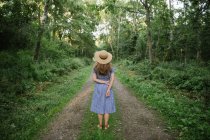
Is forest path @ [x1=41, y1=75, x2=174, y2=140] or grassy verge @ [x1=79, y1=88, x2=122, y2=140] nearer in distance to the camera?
grassy verge @ [x1=79, y1=88, x2=122, y2=140]

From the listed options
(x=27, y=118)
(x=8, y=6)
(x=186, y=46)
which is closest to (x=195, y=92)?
(x=27, y=118)

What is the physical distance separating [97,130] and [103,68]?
6.26 ft

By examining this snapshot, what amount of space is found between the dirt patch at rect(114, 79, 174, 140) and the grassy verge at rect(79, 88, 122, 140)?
0.23m

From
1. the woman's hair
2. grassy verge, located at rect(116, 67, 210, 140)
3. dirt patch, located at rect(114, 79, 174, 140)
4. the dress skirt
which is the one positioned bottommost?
dirt patch, located at rect(114, 79, 174, 140)

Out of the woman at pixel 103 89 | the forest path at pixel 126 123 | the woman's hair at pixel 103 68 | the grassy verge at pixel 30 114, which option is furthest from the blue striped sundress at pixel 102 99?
the grassy verge at pixel 30 114

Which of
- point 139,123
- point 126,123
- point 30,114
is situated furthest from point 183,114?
point 30,114

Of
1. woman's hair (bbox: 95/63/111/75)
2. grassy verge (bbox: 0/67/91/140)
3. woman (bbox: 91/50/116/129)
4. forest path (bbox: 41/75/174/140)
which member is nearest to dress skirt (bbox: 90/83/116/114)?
woman (bbox: 91/50/116/129)

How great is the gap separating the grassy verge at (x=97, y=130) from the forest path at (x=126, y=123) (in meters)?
0.16

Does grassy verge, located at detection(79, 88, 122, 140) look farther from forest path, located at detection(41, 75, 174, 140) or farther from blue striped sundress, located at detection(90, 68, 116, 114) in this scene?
blue striped sundress, located at detection(90, 68, 116, 114)

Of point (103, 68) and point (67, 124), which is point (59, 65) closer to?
point (67, 124)

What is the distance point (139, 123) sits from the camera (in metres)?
7.12

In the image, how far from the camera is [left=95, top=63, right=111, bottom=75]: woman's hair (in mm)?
6009

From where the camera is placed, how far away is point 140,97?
1085 centimetres

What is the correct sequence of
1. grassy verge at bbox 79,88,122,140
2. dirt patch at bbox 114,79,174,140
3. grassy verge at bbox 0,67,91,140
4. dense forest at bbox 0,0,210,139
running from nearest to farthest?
grassy verge at bbox 79,88,122,140 < dirt patch at bbox 114,79,174,140 < grassy verge at bbox 0,67,91,140 < dense forest at bbox 0,0,210,139
